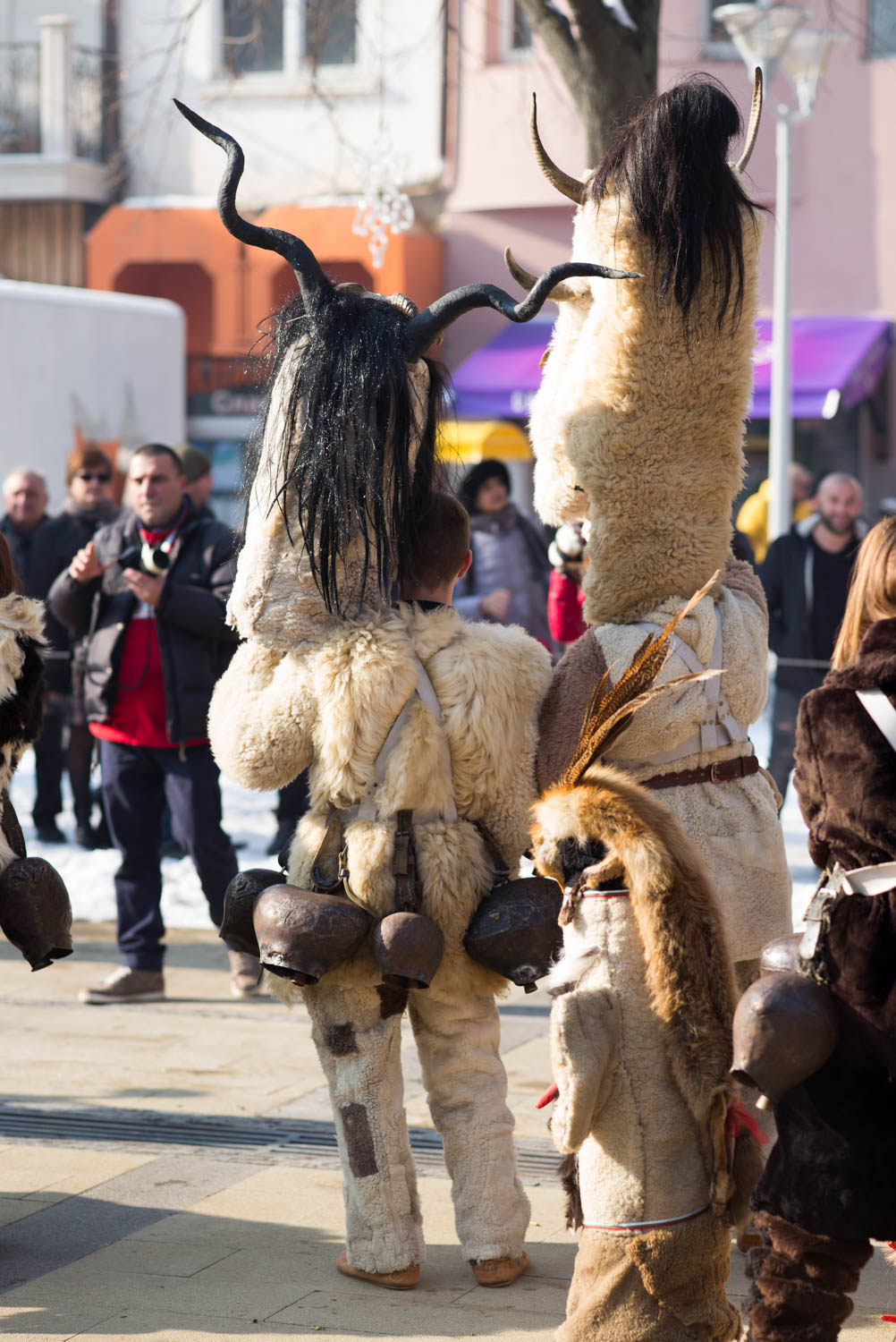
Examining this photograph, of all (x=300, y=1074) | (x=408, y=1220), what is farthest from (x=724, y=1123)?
(x=300, y=1074)

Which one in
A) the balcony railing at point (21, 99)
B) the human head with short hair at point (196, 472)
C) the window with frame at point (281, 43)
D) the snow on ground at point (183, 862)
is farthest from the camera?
the balcony railing at point (21, 99)

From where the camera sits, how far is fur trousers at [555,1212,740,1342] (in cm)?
321

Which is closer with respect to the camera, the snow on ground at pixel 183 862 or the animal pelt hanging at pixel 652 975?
the animal pelt hanging at pixel 652 975

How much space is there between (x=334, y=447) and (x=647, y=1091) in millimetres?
1569

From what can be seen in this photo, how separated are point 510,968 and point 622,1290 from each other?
0.80 metres

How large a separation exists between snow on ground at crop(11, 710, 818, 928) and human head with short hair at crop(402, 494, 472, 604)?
2.95m

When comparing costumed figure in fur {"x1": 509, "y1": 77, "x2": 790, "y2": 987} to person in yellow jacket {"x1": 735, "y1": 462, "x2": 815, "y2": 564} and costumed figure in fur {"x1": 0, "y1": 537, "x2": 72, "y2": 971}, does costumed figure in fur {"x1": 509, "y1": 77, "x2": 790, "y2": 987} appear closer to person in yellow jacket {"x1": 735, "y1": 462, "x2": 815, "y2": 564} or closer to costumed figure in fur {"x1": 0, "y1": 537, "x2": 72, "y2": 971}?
costumed figure in fur {"x1": 0, "y1": 537, "x2": 72, "y2": 971}

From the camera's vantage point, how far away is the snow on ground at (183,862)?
27.0 ft

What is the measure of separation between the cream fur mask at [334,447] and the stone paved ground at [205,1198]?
1463 mm

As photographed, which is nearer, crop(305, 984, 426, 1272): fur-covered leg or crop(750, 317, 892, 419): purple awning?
crop(305, 984, 426, 1272): fur-covered leg

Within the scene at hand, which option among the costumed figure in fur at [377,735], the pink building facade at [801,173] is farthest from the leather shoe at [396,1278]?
the pink building facade at [801,173]

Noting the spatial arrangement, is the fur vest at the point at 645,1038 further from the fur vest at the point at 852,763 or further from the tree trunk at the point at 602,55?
the tree trunk at the point at 602,55

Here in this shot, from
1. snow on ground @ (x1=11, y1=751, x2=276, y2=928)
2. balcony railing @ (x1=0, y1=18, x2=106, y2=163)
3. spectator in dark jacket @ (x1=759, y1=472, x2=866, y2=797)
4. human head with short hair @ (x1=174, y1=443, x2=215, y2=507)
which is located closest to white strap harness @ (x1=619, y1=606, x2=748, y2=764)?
snow on ground @ (x1=11, y1=751, x2=276, y2=928)

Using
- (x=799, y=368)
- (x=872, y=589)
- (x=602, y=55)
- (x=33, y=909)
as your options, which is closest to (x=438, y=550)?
(x=872, y=589)
